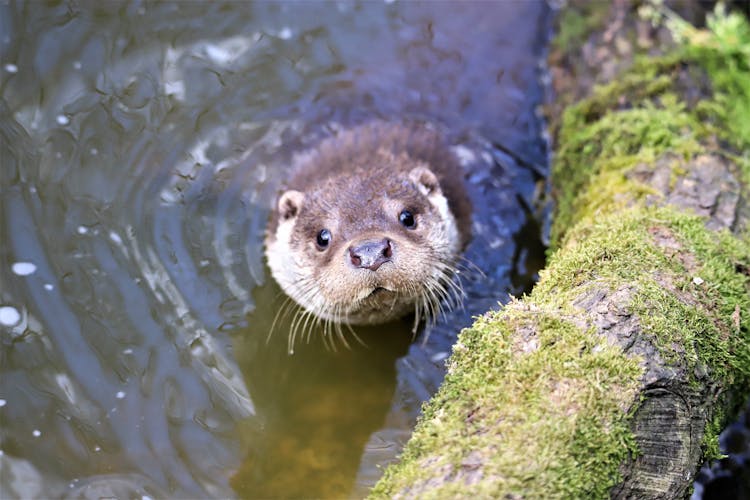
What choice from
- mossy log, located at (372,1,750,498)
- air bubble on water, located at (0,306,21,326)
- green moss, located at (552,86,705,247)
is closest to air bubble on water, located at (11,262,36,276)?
air bubble on water, located at (0,306,21,326)

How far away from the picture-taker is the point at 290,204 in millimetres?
4836

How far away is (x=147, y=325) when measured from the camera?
15.0ft

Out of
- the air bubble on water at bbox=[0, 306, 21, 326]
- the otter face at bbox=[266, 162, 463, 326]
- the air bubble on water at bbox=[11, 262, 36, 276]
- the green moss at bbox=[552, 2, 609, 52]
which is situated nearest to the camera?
the otter face at bbox=[266, 162, 463, 326]

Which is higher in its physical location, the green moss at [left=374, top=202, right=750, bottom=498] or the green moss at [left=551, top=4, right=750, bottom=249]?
the green moss at [left=551, top=4, right=750, bottom=249]

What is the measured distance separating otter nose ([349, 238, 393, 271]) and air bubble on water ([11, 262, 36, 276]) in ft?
6.55

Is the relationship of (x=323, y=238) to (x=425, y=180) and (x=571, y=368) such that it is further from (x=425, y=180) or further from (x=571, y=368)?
(x=571, y=368)

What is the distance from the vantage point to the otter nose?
3904mm

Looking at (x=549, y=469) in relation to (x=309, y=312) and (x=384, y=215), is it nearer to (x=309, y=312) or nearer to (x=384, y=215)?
(x=384, y=215)

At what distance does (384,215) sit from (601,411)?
1.91 meters

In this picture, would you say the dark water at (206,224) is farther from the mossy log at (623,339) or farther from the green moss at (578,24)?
the mossy log at (623,339)

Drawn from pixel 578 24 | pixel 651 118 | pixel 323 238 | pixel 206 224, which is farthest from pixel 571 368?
pixel 578 24

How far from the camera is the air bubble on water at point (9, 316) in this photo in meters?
4.39

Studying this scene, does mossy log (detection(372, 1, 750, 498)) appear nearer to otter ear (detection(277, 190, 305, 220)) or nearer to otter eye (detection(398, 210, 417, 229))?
otter eye (detection(398, 210, 417, 229))

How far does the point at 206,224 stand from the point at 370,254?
1.73 metres
